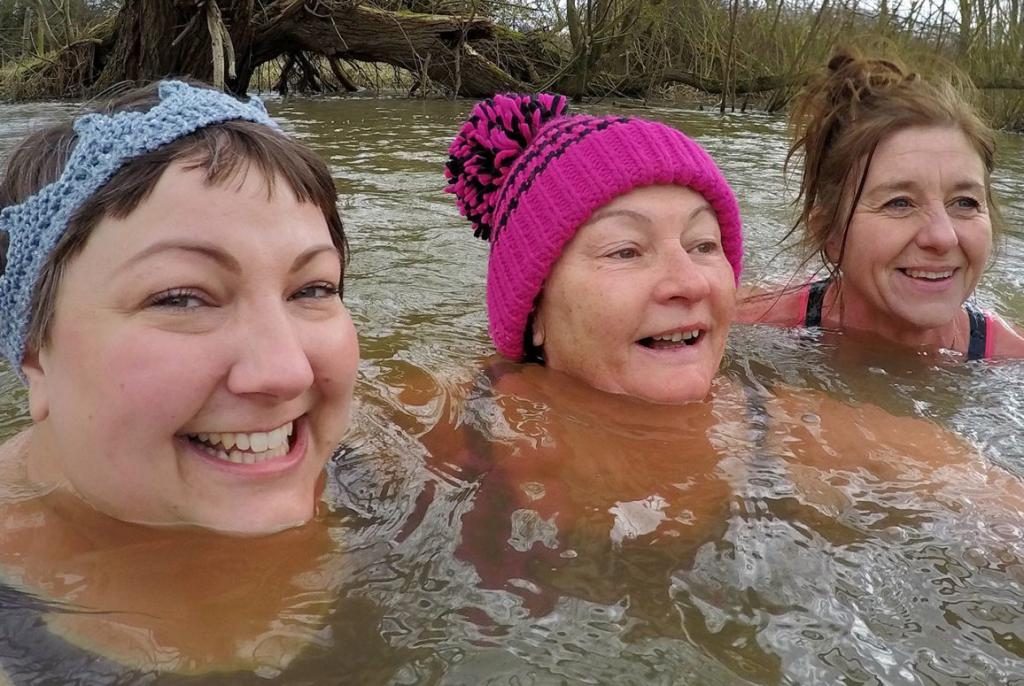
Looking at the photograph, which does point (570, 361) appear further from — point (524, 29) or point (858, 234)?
point (524, 29)

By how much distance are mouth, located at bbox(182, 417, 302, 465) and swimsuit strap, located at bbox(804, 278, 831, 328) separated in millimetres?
2772

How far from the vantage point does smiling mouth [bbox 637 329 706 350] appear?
A: 2.80 meters

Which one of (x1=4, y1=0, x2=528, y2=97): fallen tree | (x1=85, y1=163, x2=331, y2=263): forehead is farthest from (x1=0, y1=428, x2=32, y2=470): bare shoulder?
(x1=4, y1=0, x2=528, y2=97): fallen tree

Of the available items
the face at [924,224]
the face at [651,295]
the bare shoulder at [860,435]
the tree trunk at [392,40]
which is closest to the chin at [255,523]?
the face at [651,295]

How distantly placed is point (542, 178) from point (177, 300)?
1577mm

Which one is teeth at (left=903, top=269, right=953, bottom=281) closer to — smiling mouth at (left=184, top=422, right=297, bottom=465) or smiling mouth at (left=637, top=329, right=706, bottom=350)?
smiling mouth at (left=637, top=329, right=706, bottom=350)

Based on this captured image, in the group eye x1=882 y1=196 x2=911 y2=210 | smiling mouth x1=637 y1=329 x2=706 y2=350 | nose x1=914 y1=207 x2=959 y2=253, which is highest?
eye x1=882 y1=196 x2=911 y2=210

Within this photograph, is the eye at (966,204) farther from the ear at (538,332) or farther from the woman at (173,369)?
the woman at (173,369)

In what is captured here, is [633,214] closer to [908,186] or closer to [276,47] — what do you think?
[908,186]

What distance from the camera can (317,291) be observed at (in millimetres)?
1997

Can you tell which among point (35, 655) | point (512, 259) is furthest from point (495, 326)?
point (35, 655)

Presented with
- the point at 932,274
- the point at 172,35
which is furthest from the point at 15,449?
the point at 172,35

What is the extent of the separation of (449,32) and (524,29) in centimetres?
171

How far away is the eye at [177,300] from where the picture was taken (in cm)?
176
